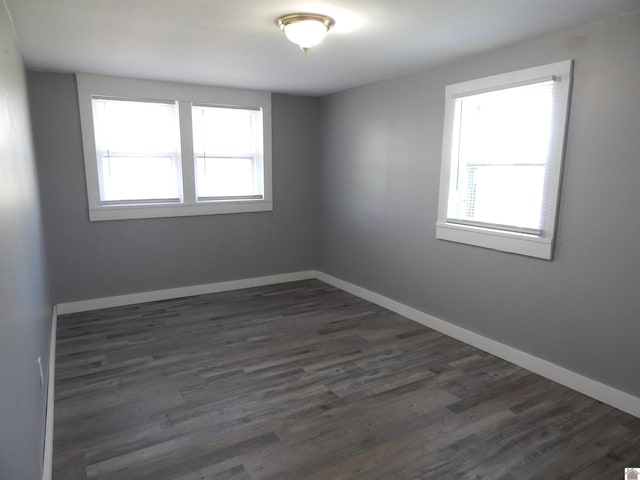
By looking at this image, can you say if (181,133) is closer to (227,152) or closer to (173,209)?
(227,152)

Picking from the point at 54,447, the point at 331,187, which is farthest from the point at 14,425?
the point at 331,187

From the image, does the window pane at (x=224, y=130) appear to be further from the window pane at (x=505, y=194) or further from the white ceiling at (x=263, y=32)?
the window pane at (x=505, y=194)

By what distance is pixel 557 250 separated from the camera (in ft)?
9.39

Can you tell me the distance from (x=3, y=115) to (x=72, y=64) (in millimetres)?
2335

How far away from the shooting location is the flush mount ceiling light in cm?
240

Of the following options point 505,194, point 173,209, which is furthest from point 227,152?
point 505,194

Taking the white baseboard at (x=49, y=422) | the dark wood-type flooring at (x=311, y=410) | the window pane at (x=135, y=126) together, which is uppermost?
the window pane at (x=135, y=126)

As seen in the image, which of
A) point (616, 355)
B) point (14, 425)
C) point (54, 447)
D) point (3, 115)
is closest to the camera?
point (14, 425)

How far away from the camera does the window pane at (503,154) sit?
9.70ft

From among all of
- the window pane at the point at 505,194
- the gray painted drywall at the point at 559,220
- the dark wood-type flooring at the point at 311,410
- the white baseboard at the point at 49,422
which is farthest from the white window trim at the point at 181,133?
the window pane at the point at 505,194

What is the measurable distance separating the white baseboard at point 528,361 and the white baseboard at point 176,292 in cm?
132

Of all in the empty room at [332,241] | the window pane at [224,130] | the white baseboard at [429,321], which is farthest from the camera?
the window pane at [224,130]

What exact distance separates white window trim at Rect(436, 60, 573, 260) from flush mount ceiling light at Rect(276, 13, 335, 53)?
1.40 meters

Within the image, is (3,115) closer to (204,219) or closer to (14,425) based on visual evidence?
(14,425)
